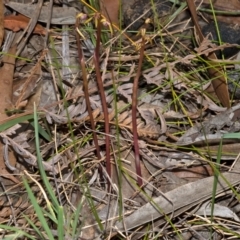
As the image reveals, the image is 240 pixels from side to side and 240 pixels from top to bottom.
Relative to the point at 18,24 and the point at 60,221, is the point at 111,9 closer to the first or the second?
the point at 18,24

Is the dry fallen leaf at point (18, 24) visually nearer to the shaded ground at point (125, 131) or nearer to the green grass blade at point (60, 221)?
the shaded ground at point (125, 131)

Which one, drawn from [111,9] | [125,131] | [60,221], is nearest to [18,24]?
[111,9]

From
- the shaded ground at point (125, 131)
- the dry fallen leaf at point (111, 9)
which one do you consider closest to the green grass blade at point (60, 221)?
the shaded ground at point (125, 131)

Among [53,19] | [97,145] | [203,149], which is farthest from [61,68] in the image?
[203,149]

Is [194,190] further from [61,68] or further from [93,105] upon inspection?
[61,68]

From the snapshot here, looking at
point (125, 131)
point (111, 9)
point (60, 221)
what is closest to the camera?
point (60, 221)

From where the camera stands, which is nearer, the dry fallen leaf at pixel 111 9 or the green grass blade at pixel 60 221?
the green grass blade at pixel 60 221

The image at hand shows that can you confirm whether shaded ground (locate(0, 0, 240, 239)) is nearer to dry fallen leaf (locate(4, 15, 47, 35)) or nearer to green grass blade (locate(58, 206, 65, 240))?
dry fallen leaf (locate(4, 15, 47, 35))

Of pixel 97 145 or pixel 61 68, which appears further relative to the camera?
pixel 61 68
